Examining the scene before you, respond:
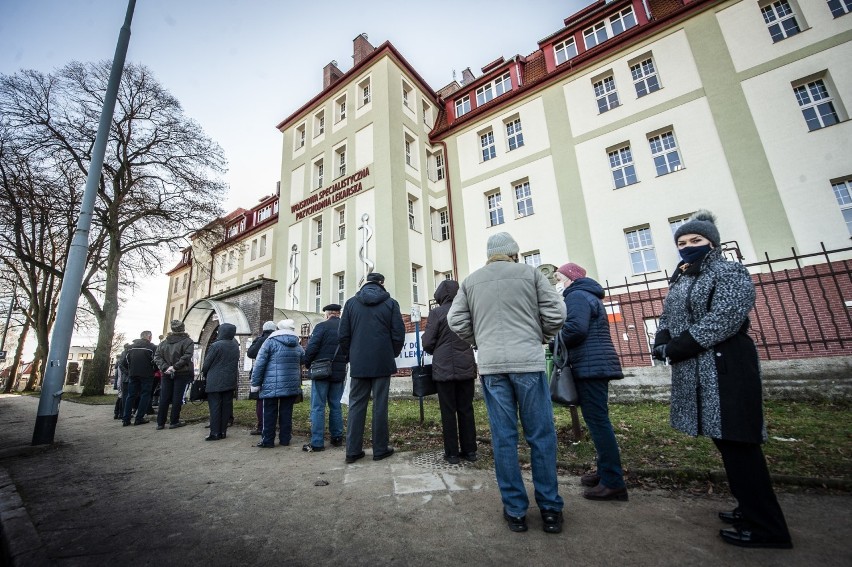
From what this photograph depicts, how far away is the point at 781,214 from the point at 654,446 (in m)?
11.6

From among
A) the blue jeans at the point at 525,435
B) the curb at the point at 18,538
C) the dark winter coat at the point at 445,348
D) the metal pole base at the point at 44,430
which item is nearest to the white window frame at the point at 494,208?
the dark winter coat at the point at 445,348

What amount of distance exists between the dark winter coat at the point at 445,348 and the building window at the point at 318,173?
18.9 metres

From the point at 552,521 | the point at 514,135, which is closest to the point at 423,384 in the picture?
the point at 552,521

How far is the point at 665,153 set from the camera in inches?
531

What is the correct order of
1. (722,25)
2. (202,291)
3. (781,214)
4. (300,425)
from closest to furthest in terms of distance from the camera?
(300,425), (781,214), (722,25), (202,291)

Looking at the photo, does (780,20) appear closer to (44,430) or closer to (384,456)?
(384,456)

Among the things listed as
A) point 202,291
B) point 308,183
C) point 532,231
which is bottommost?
point 532,231

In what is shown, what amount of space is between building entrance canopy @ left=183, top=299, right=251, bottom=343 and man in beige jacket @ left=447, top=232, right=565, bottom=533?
11149 millimetres

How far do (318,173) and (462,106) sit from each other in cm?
→ 934

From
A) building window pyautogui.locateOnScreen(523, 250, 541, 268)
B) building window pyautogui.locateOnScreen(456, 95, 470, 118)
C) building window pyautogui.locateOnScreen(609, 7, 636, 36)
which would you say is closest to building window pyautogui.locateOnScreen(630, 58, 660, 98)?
building window pyautogui.locateOnScreen(609, 7, 636, 36)

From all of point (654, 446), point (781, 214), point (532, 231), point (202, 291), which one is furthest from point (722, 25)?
point (202, 291)

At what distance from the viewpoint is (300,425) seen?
6805 millimetres

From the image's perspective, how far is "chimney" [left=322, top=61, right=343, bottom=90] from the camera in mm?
23125

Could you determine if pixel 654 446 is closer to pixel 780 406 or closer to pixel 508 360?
pixel 508 360
